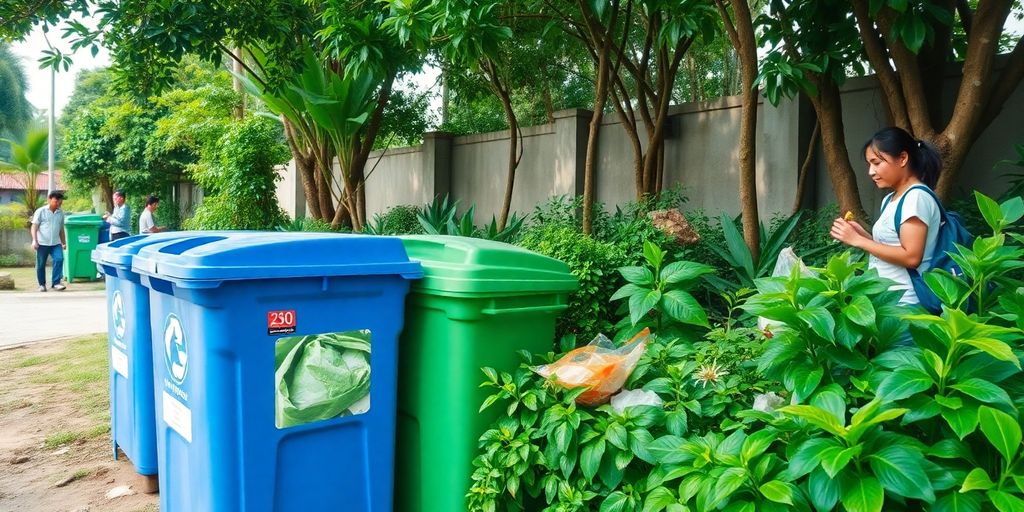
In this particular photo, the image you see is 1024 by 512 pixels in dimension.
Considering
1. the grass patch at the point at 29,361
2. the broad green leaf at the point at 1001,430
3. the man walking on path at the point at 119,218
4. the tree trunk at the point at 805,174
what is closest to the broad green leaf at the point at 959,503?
the broad green leaf at the point at 1001,430

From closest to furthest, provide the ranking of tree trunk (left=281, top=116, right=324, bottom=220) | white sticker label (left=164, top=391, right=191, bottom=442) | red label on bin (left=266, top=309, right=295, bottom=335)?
red label on bin (left=266, top=309, right=295, bottom=335), white sticker label (left=164, top=391, right=191, bottom=442), tree trunk (left=281, top=116, right=324, bottom=220)

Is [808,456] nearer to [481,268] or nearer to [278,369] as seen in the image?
[481,268]

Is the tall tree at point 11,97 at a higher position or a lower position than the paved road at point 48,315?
higher

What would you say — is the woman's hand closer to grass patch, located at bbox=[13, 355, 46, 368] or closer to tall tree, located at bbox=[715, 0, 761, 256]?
tall tree, located at bbox=[715, 0, 761, 256]

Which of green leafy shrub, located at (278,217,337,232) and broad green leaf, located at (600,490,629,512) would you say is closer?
broad green leaf, located at (600,490,629,512)

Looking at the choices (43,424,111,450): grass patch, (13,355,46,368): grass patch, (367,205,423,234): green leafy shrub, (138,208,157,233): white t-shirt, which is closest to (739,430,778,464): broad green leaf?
(43,424,111,450): grass patch

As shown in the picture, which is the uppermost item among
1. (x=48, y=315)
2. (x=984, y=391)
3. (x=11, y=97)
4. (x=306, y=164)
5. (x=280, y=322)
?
(x=11, y=97)

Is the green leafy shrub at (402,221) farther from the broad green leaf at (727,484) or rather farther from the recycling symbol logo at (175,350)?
the broad green leaf at (727,484)

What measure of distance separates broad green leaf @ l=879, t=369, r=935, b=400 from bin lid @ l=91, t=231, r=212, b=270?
9.12ft

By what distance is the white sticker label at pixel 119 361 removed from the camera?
3888 mm

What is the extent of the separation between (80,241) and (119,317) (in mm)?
10520

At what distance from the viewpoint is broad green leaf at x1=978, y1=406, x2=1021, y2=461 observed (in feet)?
6.40

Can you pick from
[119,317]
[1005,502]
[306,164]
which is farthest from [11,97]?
[1005,502]

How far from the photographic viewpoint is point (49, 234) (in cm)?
1192
